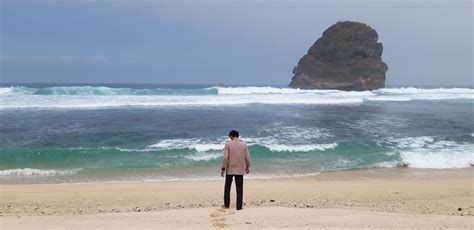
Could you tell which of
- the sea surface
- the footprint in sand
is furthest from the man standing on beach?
the sea surface

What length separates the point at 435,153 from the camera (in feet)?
49.8

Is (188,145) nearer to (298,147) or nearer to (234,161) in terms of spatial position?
(298,147)

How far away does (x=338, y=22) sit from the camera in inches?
3942

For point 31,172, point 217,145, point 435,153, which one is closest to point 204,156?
point 217,145

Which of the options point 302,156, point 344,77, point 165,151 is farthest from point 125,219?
point 344,77

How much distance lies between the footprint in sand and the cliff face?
7778 centimetres

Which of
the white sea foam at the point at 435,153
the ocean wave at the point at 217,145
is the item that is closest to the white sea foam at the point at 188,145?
the ocean wave at the point at 217,145

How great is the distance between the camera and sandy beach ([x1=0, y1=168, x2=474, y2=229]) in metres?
7.15

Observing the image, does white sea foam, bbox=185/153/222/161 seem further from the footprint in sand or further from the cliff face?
the cliff face

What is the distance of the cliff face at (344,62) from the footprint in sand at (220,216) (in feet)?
255

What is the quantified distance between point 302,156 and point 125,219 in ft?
28.5

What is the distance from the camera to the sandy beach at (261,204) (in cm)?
715

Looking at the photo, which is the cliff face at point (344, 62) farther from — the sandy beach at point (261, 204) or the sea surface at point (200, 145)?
the sandy beach at point (261, 204)

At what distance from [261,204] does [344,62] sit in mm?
84442
